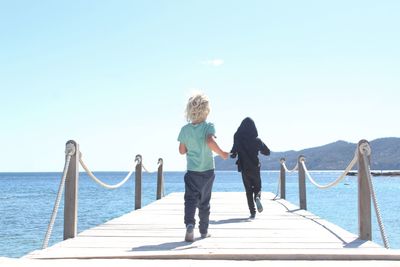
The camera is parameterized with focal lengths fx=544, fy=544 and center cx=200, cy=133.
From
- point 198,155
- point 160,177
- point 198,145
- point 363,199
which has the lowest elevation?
point 363,199

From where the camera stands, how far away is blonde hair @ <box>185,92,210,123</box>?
579 centimetres

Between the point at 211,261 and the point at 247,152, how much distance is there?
4.53 m

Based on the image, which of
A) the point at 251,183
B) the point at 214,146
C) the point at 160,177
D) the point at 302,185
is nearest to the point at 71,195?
the point at 214,146

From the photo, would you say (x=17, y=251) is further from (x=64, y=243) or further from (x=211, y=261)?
(x=211, y=261)

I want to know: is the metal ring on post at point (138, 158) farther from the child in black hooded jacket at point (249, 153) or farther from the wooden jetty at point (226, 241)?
the child in black hooded jacket at point (249, 153)

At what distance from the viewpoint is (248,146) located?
29.0 feet

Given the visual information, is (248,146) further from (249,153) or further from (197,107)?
(197,107)

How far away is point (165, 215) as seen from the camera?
9.22m

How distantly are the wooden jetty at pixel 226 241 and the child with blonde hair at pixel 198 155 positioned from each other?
0.33 m

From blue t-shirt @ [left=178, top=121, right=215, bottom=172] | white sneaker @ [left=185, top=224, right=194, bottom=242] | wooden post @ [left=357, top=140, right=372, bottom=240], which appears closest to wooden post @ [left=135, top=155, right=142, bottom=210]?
blue t-shirt @ [left=178, top=121, right=215, bottom=172]

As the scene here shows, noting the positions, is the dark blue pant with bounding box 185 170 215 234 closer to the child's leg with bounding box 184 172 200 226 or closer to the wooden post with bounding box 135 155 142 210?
the child's leg with bounding box 184 172 200 226

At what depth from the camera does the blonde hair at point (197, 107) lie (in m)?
5.79

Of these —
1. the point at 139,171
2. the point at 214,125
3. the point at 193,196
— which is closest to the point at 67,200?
the point at 193,196

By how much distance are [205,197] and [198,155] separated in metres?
0.52
